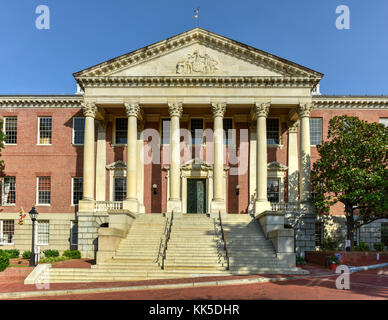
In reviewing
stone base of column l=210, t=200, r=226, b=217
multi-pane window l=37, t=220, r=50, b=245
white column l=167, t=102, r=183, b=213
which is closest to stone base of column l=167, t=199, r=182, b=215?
white column l=167, t=102, r=183, b=213

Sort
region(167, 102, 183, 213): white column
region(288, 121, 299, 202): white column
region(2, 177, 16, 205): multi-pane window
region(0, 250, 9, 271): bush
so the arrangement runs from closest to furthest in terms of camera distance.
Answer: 1. region(0, 250, 9, 271): bush
2. region(167, 102, 183, 213): white column
3. region(288, 121, 299, 202): white column
4. region(2, 177, 16, 205): multi-pane window

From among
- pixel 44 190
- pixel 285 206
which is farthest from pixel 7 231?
pixel 285 206

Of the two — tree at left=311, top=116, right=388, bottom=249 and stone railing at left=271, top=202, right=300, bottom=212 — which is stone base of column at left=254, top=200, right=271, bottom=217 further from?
tree at left=311, top=116, right=388, bottom=249

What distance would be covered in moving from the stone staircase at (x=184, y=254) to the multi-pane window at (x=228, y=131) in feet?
25.4

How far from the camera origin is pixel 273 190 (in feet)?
109

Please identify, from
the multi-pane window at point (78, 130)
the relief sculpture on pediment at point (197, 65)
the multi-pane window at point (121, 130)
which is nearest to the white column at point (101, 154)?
the multi-pane window at point (121, 130)

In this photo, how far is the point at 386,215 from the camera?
2758 cm

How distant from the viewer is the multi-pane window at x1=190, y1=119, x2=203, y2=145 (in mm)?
→ 33166

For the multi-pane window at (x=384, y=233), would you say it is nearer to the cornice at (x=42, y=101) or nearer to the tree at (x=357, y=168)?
the tree at (x=357, y=168)

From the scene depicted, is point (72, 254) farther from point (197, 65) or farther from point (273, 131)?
point (273, 131)

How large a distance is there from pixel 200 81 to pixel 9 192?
18.6m

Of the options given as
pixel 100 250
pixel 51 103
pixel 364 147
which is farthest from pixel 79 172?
pixel 364 147

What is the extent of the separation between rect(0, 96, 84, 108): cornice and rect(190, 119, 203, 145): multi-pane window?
9.60 m

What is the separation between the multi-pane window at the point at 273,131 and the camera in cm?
3341
